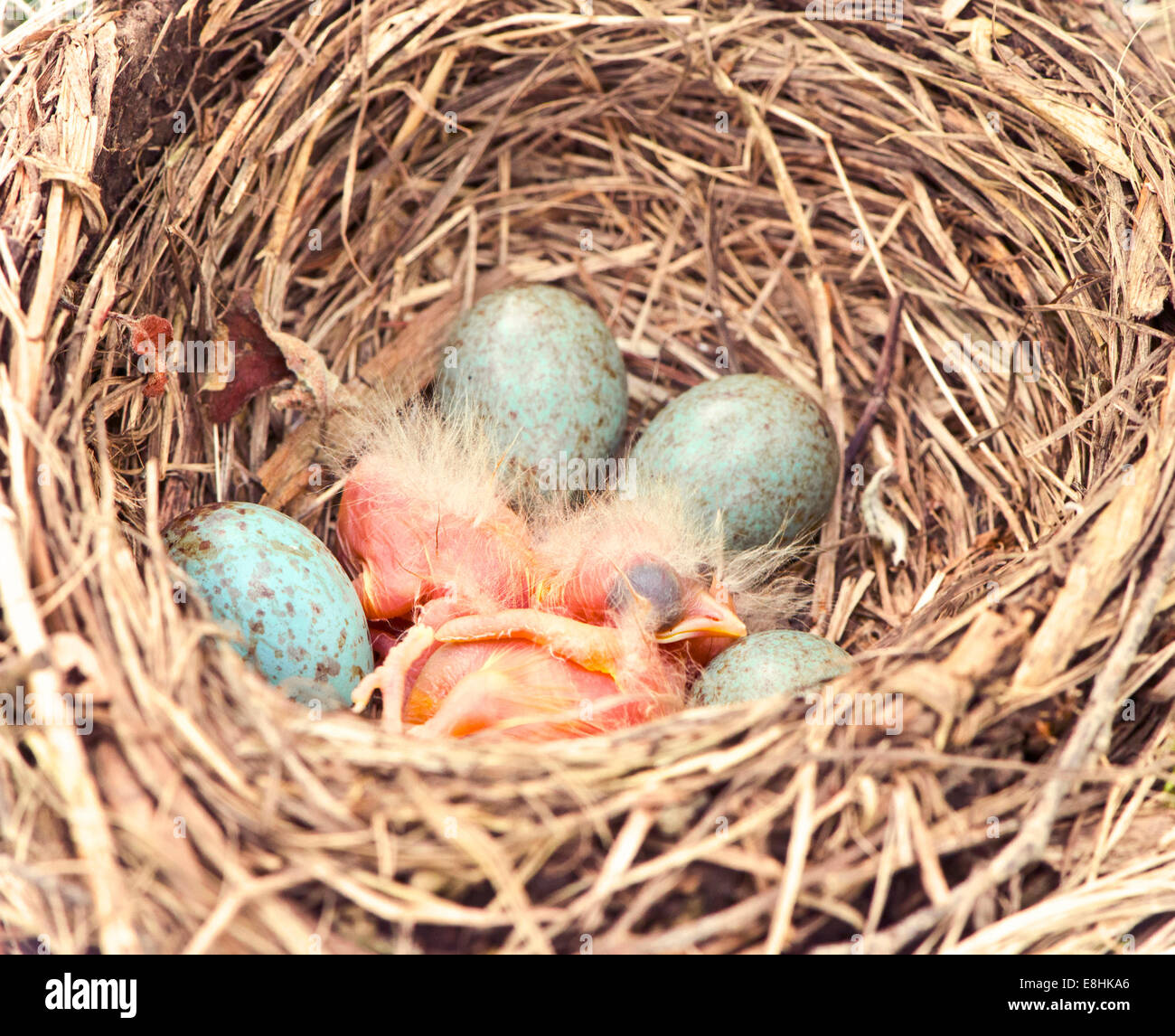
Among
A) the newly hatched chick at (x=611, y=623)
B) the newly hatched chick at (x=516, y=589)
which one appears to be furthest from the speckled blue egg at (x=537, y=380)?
the newly hatched chick at (x=611, y=623)

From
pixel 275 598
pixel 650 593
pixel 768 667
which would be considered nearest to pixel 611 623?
pixel 650 593

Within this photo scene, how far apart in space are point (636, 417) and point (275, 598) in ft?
3.20

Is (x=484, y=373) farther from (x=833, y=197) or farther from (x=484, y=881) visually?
(x=484, y=881)

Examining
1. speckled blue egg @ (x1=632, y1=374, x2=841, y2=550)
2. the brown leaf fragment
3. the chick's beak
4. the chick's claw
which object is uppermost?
the brown leaf fragment

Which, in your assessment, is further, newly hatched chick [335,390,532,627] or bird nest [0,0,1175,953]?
newly hatched chick [335,390,532,627]

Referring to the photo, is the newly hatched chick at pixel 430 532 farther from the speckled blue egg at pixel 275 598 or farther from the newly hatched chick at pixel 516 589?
the speckled blue egg at pixel 275 598

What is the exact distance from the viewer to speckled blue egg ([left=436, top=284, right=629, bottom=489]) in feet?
5.92

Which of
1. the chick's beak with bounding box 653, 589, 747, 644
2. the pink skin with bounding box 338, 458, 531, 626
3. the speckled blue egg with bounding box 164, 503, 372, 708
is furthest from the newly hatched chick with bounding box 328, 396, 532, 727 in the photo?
the chick's beak with bounding box 653, 589, 747, 644

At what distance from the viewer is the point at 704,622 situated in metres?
1.57

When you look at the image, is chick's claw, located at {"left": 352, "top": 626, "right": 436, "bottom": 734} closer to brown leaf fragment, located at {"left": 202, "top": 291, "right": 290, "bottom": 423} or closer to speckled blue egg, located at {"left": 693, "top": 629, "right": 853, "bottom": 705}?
speckled blue egg, located at {"left": 693, "top": 629, "right": 853, "bottom": 705}

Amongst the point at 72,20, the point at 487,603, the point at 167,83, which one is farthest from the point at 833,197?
Result: the point at 72,20

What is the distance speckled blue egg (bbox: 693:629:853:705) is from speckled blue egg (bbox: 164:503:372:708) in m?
0.56

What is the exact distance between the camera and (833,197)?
6.60ft

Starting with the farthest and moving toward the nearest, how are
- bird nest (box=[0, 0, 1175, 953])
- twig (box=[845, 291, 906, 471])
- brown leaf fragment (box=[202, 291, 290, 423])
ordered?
twig (box=[845, 291, 906, 471]) < brown leaf fragment (box=[202, 291, 290, 423]) < bird nest (box=[0, 0, 1175, 953])
